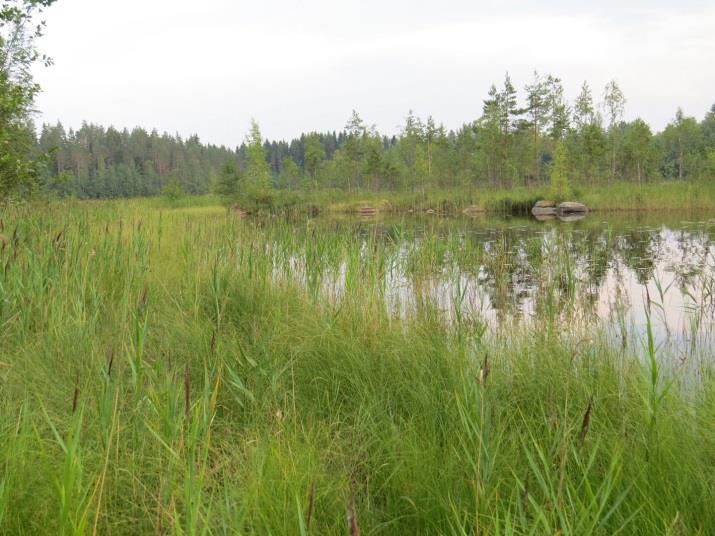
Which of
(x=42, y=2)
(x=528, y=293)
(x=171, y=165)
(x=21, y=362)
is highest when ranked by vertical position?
(x=171, y=165)

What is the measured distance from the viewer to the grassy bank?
151 cm

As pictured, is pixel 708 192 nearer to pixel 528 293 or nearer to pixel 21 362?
pixel 528 293

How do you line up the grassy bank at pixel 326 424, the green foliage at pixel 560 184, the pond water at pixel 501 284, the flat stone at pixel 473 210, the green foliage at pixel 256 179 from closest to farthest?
the grassy bank at pixel 326 424, the pond water at pixel 501 284, the green foliage at pixel 560 184, the flat stone at pixel 473 210, the green foliage at pixel 256 179

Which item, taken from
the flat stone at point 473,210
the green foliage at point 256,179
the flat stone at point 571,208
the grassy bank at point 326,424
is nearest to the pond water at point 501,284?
the grassy bank at point 326,424

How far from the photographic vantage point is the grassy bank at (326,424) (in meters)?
1.51

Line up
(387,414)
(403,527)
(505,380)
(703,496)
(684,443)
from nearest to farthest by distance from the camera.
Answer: (703,496) < (403,527) < (684,443) < (387,414) < (505,380)

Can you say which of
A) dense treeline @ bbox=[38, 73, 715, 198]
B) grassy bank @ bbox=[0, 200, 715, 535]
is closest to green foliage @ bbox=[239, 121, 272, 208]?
dense treeline @ bbox=[38, 73, 715, 198]

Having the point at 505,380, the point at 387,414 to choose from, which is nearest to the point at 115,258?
the point at 387,414

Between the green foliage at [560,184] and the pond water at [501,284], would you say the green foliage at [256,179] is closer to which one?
the green foliage at [560,184]

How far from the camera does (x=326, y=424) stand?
8.79ft

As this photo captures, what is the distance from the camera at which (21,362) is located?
118 inches

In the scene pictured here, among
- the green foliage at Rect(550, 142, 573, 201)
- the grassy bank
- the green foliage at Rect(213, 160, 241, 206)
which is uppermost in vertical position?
the green foliage at Rect(213, 160, 241, 206)

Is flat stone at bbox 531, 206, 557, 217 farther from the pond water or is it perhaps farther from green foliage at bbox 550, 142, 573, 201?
the pond water

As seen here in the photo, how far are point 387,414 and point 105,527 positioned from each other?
1413mm
